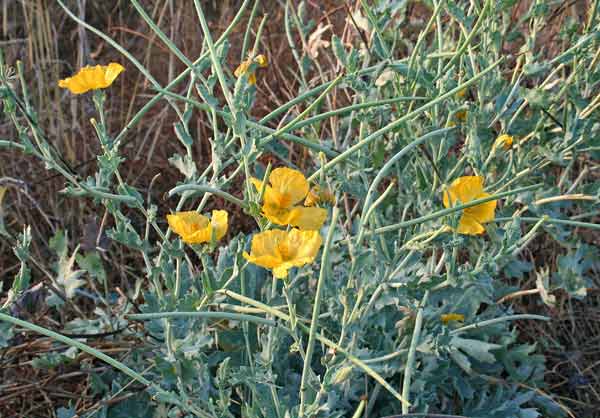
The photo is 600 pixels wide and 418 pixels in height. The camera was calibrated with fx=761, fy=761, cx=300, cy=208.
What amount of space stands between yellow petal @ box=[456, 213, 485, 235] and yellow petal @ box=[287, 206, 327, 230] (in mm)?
220

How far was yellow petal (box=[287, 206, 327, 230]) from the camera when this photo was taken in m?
1.02

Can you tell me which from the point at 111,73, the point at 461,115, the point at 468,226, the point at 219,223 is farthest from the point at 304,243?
the point at 461,115

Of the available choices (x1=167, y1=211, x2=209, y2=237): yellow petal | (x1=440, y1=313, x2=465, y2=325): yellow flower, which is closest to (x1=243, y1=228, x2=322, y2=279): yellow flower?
(x1=167, y1=211, x2=209, y2=237): yellow petal

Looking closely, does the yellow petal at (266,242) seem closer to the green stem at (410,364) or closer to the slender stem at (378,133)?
the slender stem at (378,133)

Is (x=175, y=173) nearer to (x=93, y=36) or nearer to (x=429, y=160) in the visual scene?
(x=93, y=36)

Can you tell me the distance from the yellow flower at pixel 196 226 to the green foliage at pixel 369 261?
0.12ft

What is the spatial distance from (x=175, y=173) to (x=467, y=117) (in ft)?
3.69

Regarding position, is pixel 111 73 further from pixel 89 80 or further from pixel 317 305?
pixel 317 305

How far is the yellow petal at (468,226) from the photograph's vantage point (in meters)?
1.13

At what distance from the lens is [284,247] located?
992mm

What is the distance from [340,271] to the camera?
1.50 m

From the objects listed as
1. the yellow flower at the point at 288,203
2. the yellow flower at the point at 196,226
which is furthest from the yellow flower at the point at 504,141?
the yellow flower at the point at 196,226

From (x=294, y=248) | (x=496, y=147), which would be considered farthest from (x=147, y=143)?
(x=294, y=248)

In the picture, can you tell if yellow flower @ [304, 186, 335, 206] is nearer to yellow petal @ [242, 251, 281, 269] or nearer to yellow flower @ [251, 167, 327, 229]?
yellow flower @ [251, 167, 327, 229]
